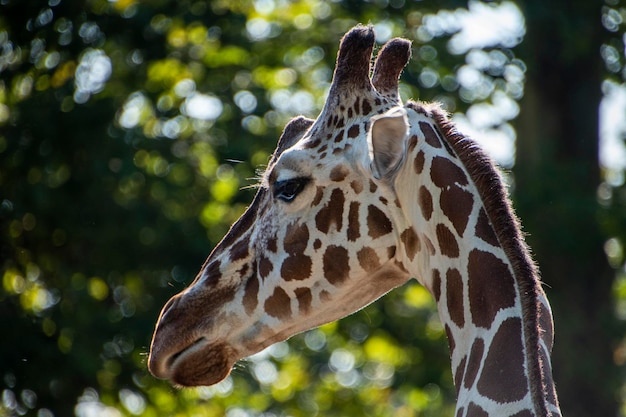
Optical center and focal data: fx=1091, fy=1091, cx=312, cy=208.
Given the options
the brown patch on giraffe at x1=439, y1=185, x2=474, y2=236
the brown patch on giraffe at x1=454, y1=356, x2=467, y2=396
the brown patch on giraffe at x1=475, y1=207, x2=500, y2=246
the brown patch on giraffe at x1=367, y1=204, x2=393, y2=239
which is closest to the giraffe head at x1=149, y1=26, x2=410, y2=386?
the brown patch on giraffe at x1=367, y1=204, x2=393, y2=239

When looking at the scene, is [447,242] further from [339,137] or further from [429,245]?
[339,137]

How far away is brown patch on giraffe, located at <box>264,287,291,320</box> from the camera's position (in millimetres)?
4371

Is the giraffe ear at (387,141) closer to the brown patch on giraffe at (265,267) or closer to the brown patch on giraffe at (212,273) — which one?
the brown patch on giraffe at (265,267)

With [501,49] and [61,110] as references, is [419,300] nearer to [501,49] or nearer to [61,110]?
[501,49]

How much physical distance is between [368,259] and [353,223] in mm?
151

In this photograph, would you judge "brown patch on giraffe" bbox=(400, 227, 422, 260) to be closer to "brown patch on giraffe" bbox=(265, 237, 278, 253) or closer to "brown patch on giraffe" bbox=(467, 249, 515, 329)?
"brown patch on giraffe" bbox=(467, 249, 515, 329)

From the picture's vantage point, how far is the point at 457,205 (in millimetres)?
3908

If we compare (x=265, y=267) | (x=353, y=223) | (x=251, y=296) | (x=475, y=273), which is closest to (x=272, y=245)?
(x=265, y=267)

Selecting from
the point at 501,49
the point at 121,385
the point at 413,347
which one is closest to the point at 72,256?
the point at 121,385

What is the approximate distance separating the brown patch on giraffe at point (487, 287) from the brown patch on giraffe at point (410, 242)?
0.98 ft

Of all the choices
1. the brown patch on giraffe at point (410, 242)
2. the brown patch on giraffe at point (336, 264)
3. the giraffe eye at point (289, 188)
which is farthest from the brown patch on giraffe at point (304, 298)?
the brown patch on giraffe at point (410, 242)

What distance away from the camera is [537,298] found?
11.9ft

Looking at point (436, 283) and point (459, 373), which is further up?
point (436, 283)

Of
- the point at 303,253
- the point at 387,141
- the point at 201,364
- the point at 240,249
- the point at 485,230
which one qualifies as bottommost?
the point at 201,364
